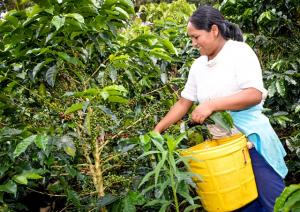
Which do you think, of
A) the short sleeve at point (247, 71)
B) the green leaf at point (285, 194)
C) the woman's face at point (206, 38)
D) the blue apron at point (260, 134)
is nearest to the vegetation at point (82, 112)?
the woman's face at point (206, 38)

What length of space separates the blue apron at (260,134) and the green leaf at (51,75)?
0.90 m

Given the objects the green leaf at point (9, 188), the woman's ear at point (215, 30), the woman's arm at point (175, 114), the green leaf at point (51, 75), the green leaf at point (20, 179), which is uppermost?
the woman's ear at point (215, 30)

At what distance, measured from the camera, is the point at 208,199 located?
69.7 inches

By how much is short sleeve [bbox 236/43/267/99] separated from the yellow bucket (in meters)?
0.25

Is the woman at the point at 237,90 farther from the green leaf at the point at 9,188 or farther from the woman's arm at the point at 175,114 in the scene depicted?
the green leaf at the point at 9,188

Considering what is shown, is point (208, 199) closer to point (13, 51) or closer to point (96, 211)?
point (96, 211)

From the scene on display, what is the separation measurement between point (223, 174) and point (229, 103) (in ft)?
1.04

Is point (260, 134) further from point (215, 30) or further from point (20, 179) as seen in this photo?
point (20, 179)

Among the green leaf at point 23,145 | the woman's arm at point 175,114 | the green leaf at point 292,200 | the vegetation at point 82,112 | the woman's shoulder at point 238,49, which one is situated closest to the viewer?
the green leaf at point 292,200

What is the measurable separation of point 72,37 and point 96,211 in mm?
847

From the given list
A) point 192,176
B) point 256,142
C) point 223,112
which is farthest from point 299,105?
point 192,176

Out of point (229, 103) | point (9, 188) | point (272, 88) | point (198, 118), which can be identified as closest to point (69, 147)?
point (9, 188)

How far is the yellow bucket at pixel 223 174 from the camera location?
64.7 inches

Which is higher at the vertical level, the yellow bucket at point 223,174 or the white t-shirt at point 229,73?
the white t-shirt at point 229,73
